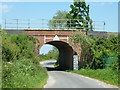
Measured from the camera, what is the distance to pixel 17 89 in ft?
38.3

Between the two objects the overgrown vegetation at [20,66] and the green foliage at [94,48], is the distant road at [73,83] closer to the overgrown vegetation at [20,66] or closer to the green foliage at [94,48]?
the overgrown vegetation at [20,66]

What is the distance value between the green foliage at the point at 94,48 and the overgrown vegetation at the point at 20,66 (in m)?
6.02

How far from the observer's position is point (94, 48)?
1149 inches

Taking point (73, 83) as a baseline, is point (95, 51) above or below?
above

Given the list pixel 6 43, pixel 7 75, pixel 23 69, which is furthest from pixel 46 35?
pixel 7 75

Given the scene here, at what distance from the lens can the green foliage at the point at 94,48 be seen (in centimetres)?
2742

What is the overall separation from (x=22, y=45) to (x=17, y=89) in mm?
13609

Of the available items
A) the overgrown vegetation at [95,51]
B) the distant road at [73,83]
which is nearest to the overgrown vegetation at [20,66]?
the distant road at [73,83]

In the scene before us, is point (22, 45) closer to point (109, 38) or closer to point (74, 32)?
point (74, 32)

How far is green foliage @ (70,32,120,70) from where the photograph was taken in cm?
2742

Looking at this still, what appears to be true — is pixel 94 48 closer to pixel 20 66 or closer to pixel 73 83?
pixel 73 83

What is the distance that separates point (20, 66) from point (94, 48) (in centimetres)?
1410

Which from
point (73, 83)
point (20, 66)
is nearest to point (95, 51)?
point (73, 83)

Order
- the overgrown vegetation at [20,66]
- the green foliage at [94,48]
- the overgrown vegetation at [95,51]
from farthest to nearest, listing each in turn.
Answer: the green foliage at [94,48] → the overgrown vegetation at [95,51] → the overgrown vegetation at [20,66]
